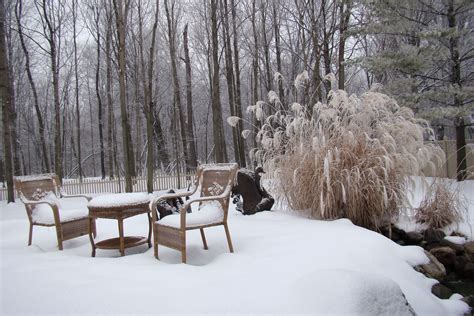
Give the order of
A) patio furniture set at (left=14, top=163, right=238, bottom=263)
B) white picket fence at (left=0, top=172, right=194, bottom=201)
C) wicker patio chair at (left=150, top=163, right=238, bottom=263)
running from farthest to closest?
white picket fence at (left=0, top=172, right=194, bottom=201)
patio furniture set at (left=14, top=163, right=238, bottom=263)
wicker patio chair at (left=150, top=163, right=238, bottom=263)

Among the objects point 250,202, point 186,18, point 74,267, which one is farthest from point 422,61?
point 186,18

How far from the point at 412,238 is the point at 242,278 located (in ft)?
8.54

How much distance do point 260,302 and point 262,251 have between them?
3.36 feet

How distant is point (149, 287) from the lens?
2240 millimetres

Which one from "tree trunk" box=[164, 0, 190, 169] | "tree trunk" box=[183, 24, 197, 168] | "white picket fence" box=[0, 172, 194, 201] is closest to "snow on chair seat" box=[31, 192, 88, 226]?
"white picket fence" box=[0, 172, 194, 201]

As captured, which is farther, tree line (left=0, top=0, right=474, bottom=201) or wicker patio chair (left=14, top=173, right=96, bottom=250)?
tree line (left=0, top=0, right=474, bottom=201)

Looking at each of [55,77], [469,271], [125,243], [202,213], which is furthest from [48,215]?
[55,77]

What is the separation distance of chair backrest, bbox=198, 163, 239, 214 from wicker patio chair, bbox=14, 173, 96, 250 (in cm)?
133

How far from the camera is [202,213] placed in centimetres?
321

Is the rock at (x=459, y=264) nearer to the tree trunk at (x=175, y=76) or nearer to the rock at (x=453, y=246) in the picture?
the rock at (x=453, y=246)

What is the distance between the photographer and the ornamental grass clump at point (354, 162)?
12.9 feet

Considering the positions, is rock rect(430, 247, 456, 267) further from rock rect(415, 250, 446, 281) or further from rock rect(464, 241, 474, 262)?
rock rect(415, 250, 446, 281)

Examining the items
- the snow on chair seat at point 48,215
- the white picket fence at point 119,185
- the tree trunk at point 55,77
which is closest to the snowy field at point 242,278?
the snow on chair seat at point 48,215

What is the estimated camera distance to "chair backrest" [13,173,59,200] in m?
3.71
